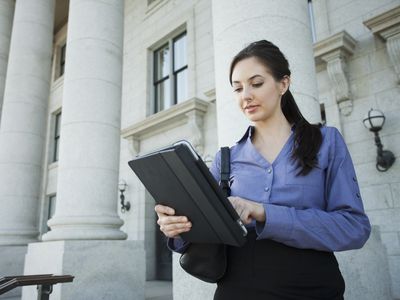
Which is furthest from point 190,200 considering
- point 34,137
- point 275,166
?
point 34,137

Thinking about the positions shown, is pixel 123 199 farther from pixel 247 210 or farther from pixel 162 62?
pixel 247 210

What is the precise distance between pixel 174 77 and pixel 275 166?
40.7ft

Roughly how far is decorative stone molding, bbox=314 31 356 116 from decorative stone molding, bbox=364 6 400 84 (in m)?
0.62

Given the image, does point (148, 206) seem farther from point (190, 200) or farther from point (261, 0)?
point (190, 200)

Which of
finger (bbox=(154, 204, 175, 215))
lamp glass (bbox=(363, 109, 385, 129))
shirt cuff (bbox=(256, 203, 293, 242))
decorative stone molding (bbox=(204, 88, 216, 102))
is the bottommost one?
shirt cuff (bbox=(256, 203, 293, 242))

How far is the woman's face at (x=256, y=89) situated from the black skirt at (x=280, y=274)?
59 centimetres

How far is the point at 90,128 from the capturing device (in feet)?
22.4

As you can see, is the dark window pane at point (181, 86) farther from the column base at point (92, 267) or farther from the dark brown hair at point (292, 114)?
the dark brown hair at point (292, 114)

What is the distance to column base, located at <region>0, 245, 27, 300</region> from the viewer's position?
9.26 meters

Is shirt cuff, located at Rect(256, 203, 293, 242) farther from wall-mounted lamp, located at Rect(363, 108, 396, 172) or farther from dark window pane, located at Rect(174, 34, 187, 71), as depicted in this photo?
dark window pane, located at Rect(174, 34, 187, 71)

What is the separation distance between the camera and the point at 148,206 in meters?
13.0

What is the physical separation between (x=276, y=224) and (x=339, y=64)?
7.71 m

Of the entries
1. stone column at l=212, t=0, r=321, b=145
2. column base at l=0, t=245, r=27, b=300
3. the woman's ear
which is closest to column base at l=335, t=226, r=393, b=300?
stone column at l=212, t=0, r=321, b=145

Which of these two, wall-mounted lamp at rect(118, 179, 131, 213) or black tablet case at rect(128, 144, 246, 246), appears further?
wall-mounted lamp at rect(118, 179, 131, 213)
